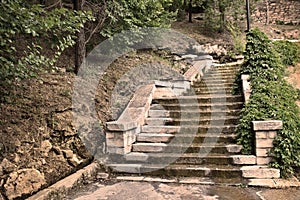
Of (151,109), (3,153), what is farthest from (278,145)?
(3,153)

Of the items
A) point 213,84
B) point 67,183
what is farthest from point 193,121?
point 67,183

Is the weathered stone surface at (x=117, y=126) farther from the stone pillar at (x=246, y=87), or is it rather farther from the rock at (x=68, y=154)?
the stone pillar at (x=246, y=87)

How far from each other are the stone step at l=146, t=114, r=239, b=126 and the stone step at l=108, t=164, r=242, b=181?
1.03 meters

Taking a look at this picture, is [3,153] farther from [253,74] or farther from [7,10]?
[253,74]

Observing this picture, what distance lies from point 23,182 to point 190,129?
273cm

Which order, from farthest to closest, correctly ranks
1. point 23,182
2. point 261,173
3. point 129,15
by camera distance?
point 129,15 < point 261,173 < point 23,182

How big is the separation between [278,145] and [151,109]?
249cm

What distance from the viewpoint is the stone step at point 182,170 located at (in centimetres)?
398

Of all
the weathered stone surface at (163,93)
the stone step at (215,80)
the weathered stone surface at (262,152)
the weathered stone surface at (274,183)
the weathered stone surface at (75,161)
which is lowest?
the weathered stone surface at (274,183)

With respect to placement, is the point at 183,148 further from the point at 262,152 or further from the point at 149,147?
the point at 262,152

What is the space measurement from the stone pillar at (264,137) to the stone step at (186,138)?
53 cm

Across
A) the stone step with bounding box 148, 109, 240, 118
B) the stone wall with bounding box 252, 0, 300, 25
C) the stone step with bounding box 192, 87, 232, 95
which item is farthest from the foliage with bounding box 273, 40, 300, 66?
the stone wall with bounding box 252, 0, 300, 25

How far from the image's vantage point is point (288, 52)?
9133mm

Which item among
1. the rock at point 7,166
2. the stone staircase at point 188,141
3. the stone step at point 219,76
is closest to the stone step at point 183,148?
the stone staircase at point 188,141
